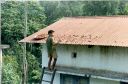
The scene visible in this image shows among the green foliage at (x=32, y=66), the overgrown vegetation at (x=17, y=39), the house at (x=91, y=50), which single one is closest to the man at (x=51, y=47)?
the house at (x=91, y=50)

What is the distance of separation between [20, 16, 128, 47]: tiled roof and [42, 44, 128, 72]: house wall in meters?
0.48

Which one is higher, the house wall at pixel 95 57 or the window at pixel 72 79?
the house wall at pixel 95 57

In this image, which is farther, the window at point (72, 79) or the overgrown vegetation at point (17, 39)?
the overgrown vegetation at point (17, 39)

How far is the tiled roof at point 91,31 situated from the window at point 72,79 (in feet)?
4.83

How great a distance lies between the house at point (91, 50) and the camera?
1301 cm

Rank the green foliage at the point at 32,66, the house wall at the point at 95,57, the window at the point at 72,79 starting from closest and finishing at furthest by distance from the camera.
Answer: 1. the house wall at the point at 95,57
2. the window at the point at 72,79
3. the green foliage at the point at 32,66

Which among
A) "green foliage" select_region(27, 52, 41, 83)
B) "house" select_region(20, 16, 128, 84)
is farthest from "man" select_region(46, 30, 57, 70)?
"green foliage" select_region(27, 52, 41, 83)

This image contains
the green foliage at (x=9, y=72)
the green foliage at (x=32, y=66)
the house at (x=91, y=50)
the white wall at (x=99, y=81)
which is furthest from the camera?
the green foliage at (x=32, y=66)

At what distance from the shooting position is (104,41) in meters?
13.0

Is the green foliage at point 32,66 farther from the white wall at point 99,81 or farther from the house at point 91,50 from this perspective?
the white wall at point 99,81

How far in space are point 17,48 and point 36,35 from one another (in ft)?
55.6

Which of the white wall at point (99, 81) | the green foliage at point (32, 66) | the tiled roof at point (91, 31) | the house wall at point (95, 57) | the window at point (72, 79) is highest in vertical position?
the tiled roof at point (91, 31)

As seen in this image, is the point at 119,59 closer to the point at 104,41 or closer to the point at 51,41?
Answer: the point at 104,41

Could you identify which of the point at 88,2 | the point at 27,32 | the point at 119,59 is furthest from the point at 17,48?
the point at 119,59
